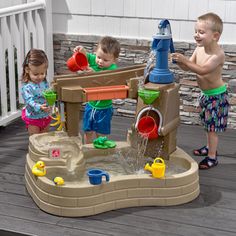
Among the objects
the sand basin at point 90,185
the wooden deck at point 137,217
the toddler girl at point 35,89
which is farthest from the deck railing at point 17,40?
the sand basin at point 90,185

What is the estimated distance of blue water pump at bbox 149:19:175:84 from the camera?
3.04 metres

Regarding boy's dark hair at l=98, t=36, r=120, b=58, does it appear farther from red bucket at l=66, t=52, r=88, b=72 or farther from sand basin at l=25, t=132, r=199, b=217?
sand basin at l=25, t=132, r=199, b=217

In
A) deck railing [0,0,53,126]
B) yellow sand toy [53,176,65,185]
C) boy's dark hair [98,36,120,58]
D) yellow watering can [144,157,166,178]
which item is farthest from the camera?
deck railing [0,0,53,126]

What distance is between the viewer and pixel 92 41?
15.4ft

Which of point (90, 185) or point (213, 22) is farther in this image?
point (213, 22)

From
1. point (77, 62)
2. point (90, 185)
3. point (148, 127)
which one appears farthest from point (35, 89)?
point (90, 185)

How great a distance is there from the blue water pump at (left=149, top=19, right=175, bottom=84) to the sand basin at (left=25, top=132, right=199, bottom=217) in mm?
525

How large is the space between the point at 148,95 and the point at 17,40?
1880mm

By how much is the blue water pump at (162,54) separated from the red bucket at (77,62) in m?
0.51

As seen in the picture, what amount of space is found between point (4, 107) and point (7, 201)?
1435 mm

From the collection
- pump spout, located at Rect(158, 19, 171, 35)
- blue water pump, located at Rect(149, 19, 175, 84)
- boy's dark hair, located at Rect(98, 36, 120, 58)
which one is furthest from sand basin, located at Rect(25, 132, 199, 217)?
pump spout, located at Rect(158, 19, 171, 35)

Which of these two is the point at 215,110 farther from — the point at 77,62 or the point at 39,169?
the point at 39,169

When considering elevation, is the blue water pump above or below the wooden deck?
above

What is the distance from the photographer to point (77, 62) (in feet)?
10.8
